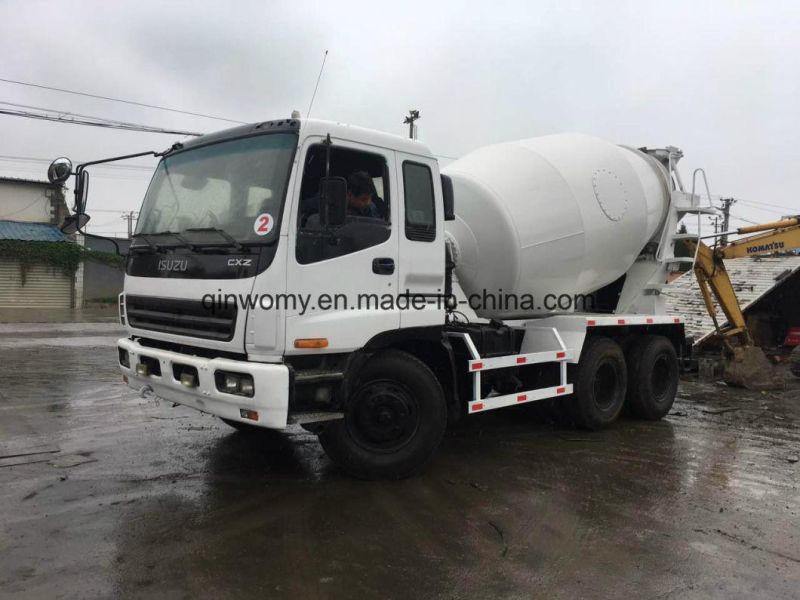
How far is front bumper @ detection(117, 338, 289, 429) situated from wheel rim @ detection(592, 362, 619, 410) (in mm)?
4242

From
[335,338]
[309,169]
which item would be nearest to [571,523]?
[335,338]

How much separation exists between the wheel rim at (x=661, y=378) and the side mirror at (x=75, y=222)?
6644mm

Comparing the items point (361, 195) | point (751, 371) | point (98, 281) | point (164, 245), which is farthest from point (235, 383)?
point (98, 281)

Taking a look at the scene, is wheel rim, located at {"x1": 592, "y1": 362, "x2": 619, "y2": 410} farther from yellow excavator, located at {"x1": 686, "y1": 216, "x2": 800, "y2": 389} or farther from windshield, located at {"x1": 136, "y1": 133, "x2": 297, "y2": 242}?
windshield, located at {"x1": 136, "y1": 133, "x2": 297, "y2": 242}

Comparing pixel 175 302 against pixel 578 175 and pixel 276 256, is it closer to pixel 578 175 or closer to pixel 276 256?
pixel 276 256

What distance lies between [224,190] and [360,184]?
1.05m

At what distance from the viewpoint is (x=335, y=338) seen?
442cm

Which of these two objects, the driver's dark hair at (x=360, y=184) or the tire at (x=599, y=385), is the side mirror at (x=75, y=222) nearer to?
the driver's dark hair at (x=360, y=184)

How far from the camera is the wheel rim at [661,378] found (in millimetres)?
7758

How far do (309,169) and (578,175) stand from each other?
11.6 ft

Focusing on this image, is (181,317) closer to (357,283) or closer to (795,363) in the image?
(357,283)

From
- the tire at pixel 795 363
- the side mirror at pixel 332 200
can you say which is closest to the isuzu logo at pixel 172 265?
the side mirror at pixel 332 200

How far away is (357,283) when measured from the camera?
15.1 ft

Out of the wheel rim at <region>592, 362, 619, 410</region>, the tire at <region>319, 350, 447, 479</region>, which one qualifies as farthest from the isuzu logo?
the wheel rim at <region>592, 362, 619, 410</region>
